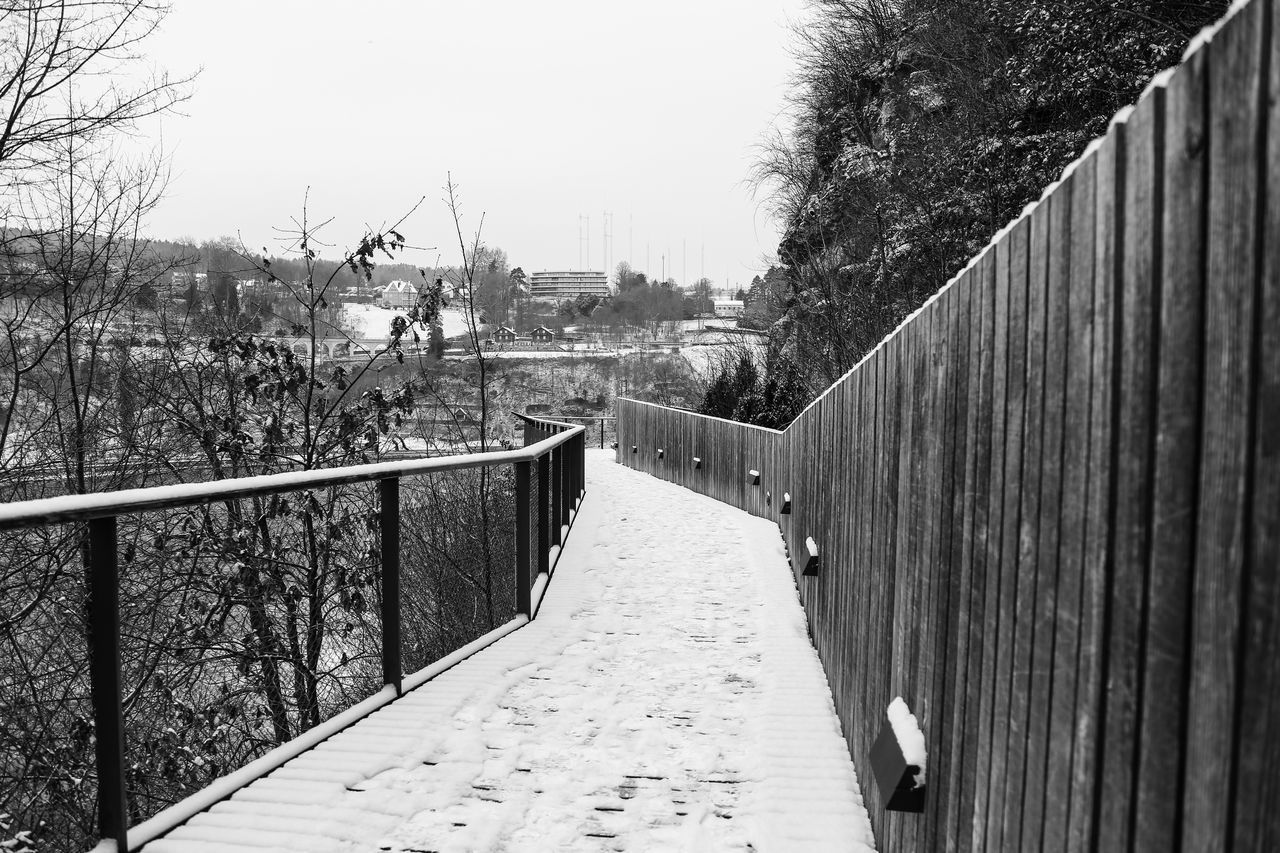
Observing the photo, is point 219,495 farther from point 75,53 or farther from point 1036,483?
point 75,53

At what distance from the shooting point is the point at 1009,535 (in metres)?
1.79

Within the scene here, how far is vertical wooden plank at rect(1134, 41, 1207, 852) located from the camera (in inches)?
42.9

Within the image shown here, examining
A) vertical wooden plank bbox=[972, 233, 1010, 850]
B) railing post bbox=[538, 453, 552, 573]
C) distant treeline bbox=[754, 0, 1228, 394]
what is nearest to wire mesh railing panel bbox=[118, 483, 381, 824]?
railing post bbox=[538, 453, 552, 573]

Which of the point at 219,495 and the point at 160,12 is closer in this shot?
the point at 219,495

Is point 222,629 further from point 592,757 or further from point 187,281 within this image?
point 187,281

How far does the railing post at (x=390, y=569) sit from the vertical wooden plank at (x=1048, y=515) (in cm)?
326

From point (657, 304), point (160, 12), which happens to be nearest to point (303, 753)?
point (160, 12)

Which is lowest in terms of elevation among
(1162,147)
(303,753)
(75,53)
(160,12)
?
(303,753)

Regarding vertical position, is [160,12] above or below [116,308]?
above

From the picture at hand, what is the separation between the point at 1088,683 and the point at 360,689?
30.4 ft

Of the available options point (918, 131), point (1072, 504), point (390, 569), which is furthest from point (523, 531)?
point (918, 131)

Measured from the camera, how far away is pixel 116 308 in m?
8.61

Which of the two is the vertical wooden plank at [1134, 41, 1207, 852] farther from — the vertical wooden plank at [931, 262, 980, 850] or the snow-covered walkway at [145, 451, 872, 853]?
the snow-covered walkway at [145, 451, 872, 853]

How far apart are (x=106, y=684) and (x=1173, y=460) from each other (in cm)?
300
